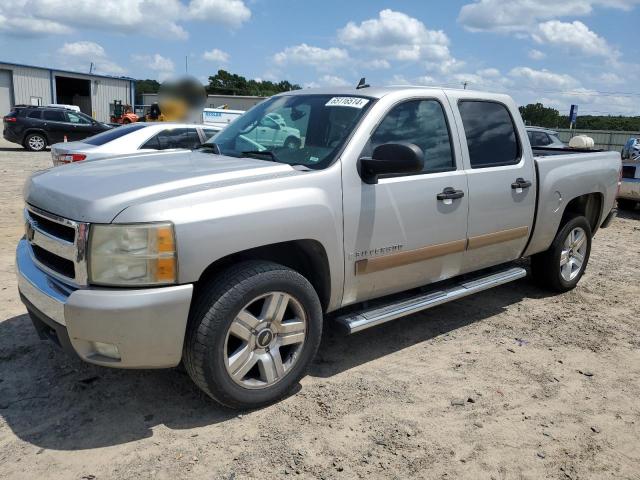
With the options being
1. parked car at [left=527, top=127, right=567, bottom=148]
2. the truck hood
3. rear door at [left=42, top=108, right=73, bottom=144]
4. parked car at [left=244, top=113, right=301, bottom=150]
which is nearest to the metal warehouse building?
rear door at [left=42, top=108, right=73, bottom=144]

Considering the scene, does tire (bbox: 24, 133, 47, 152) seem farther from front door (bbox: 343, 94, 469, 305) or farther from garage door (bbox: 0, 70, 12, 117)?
garage door (bbox: 0, 70, 12, 117)

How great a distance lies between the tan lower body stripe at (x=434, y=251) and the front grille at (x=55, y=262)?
165cm

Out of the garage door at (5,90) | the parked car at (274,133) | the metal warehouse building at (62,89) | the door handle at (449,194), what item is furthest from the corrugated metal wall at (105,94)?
the door handle at (449,194)

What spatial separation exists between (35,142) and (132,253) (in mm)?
20588

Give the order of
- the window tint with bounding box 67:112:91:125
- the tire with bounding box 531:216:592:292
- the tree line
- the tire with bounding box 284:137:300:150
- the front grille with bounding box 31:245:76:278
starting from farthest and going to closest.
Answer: the tree line < the window tint with bounding box 67:112:91:125 < the tire with bounding box 531:216:592:292 < the tire with bounding box 284:137:300:150 < the front grille with bounding box 31:245:76:278

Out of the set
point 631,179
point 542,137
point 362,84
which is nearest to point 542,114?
point 542,137

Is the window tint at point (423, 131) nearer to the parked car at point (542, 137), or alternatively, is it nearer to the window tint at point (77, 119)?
the parked car at point (542, 137)

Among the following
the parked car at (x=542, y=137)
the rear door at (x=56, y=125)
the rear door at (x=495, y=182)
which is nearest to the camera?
the rear door at (x=495, y=182)

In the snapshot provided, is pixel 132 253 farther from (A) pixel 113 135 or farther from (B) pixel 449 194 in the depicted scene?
(A) pixel 113 135

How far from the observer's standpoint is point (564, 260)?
5.54 metres

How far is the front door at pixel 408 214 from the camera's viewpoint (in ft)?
11.3

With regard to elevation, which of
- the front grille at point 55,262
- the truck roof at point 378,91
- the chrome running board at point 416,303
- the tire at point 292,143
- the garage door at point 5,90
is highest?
the garage door at point 5,90

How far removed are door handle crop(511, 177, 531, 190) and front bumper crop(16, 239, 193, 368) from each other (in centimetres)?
292

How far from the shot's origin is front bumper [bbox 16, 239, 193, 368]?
2.64 meters
